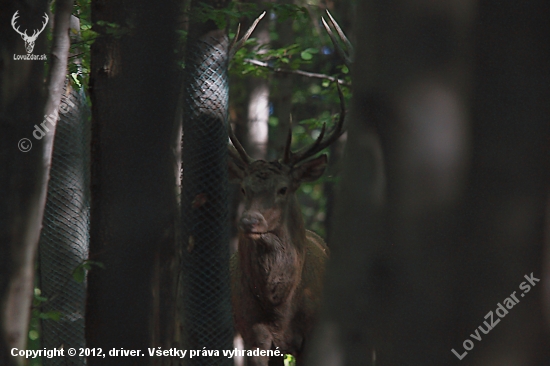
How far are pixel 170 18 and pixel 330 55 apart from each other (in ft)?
35.8

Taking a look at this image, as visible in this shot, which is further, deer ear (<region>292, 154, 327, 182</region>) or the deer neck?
deer ear (<region>292, 154, 327, 182</region>)

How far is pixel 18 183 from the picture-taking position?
3252 mm

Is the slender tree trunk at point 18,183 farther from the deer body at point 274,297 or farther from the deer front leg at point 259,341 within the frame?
the deer front leg at point 259,341

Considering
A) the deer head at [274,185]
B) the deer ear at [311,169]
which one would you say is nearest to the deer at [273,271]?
the deer head at [274,185]

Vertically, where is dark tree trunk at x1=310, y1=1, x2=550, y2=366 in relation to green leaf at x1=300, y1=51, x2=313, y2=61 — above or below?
below

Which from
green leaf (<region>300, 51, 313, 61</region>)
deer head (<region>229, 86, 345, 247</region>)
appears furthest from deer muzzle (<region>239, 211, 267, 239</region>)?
green leaf (<region>300, 51, 313, 61</region>)

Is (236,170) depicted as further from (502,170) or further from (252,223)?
(502,170)

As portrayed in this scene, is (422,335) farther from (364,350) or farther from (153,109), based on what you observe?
(153,109)

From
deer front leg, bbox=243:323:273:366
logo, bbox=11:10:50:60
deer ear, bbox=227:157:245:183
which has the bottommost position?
deer front leg, bbox=243:323:273:366

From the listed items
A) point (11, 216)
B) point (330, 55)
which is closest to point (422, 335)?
point (11, 216)

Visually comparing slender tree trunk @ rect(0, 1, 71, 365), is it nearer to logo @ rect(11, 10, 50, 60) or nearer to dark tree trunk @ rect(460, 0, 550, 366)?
logo @ rect(11, 10, 50, 60)

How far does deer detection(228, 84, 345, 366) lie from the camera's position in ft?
22.1

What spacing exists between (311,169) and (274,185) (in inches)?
29.1

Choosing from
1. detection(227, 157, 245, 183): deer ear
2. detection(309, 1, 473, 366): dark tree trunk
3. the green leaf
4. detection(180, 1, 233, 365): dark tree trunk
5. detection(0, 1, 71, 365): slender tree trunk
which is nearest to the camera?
detection(309, 1, 473, 366): dark tree trunk
